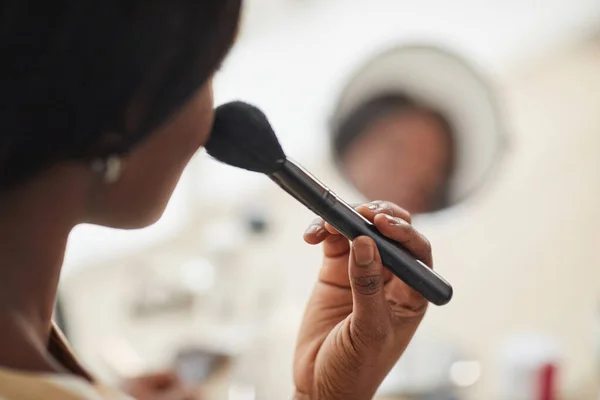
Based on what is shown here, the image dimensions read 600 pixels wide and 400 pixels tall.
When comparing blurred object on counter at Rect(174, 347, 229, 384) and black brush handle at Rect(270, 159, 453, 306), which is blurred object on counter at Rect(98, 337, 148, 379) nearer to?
blurred object on counter at Rect(174, 347, 229, 384)

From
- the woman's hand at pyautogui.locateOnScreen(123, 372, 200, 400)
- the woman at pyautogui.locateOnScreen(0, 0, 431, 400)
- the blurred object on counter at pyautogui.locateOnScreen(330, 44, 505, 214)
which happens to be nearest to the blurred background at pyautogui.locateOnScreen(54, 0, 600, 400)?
the blurred object on counter at pyautogui.locateOnScreen(330, 44, 505, 214)

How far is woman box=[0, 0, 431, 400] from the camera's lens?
333mm

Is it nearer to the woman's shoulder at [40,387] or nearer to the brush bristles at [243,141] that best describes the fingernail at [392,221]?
the brush bristles at [243,141]

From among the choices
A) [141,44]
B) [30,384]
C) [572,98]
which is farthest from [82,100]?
[572,98]

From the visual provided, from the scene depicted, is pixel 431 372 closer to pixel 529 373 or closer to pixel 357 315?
pixel 529 373

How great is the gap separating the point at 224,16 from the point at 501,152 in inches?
41.9

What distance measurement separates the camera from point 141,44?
0.34 metres

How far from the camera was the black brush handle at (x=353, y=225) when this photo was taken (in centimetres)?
46

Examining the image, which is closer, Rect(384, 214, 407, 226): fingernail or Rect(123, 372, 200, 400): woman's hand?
Rect(384, 214, 407, 226): fingernail

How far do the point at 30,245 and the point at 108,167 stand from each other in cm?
6

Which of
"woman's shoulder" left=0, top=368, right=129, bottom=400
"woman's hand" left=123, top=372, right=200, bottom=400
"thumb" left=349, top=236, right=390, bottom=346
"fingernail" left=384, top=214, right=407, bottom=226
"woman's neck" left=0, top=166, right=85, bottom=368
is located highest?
"woman's hand" left=123, top=372, right=200, bottom=400

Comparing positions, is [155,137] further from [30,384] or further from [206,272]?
[206,272]

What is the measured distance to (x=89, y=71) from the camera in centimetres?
34

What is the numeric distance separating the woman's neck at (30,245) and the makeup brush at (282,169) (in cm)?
10
